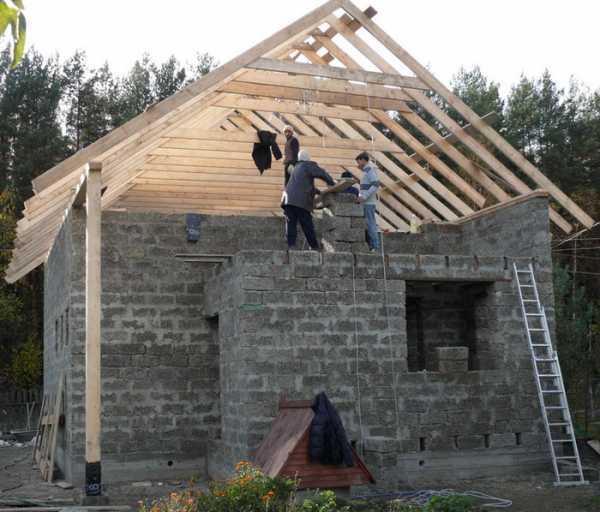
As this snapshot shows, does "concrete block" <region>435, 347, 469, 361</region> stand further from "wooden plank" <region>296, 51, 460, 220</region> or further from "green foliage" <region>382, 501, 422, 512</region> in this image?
"wooden plank" <region>296, 51, 460, 220</region>

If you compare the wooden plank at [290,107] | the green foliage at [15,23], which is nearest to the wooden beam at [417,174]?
the wooden plank at [290,107]

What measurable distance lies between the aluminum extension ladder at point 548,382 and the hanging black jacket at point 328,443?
3563 millimetres

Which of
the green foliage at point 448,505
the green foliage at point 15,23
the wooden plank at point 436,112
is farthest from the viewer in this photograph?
the wooden plank at point 436,112

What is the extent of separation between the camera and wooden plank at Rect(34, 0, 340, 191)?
409 inches

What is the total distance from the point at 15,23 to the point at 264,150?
9.91m

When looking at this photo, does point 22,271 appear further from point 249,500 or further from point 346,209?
point 249,500

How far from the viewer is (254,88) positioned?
11.9m

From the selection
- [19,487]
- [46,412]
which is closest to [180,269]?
[19,487]

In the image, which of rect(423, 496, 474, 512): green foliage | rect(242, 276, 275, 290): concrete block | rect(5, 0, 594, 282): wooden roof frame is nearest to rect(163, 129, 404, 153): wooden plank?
rect(5, 0, 594, 282): wooden roof frame

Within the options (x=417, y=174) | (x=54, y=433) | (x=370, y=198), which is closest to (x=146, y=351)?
(x=54, y=433)

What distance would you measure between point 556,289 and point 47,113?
22057 millimetres

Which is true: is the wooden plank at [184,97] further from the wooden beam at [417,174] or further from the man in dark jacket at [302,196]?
the wooden beam at [417,174]

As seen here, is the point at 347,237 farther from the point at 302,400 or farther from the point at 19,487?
the point at 19,487

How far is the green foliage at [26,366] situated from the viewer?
26.4 m
